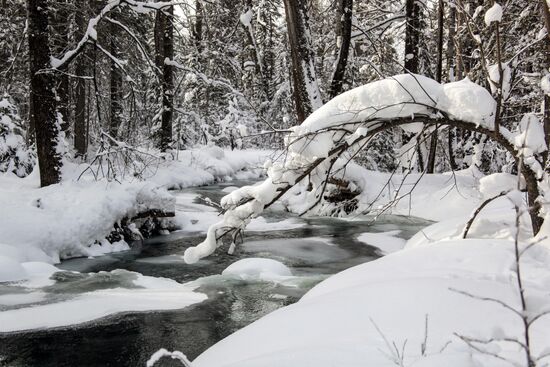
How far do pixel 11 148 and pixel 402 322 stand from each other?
12195 mm

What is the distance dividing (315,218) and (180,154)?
9968 millimetres

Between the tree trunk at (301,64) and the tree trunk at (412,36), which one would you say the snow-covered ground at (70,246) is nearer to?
the tree trunk at (301,64)

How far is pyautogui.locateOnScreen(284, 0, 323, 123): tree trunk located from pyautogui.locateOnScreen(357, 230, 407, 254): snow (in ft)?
8.49

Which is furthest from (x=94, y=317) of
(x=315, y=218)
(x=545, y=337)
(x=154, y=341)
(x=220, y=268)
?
(x=315, y=218)

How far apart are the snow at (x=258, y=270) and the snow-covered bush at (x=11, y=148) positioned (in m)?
8.24

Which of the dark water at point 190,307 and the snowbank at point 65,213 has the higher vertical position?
the snowbank at point 65,213

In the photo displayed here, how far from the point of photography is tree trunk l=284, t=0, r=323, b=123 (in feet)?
26.5

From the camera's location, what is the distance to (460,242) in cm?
441

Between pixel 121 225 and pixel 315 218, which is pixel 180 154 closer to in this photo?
pixel 315 218

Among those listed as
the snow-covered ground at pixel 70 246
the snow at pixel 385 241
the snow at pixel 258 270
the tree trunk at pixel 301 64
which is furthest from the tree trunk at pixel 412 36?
the snow at pixel 258 270

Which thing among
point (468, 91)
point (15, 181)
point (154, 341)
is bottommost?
point (154, 341)

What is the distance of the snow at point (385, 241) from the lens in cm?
842

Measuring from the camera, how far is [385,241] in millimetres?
8891

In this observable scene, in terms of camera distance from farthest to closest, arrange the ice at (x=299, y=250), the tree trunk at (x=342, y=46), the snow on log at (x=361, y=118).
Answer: the tree trunk at (x=342, y=46)
the ice at (x=299, y=250)
the snow on log at (x=361, y=118)
